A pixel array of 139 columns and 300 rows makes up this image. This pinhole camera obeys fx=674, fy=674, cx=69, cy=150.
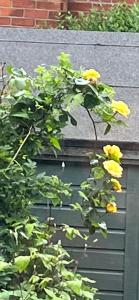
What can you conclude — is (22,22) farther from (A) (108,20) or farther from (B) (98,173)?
(B) (98,173)

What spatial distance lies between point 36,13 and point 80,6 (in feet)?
1.45

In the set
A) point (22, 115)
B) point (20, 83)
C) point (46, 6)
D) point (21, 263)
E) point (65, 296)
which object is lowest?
point (65, 296)

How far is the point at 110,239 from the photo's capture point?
14.6ft

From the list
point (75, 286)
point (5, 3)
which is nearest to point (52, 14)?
point (5, 3)

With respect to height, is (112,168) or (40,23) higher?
(40,23)

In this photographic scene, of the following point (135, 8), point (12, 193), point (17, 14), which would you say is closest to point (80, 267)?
point (12, 193)

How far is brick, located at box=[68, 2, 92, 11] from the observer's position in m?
6.17

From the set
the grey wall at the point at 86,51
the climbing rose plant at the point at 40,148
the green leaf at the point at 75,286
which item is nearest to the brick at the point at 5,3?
the grey wall at the point at 86,51

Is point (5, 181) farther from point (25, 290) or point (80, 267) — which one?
point (80, 267)

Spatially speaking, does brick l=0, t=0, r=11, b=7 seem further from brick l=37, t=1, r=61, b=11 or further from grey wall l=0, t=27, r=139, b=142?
grey wall l=0, t=27, r=139, b=142

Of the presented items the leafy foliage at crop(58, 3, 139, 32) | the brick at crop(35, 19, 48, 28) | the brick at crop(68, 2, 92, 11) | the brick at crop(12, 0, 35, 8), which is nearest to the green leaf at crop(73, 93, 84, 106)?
the leafy foliage at crop(58, 3, 139, 32)

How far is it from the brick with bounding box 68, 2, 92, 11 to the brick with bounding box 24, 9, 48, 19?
11.6 inches

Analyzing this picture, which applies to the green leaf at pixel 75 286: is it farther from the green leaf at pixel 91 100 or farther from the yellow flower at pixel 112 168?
the green leaf at pixel 91 100

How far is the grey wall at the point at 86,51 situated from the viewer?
15.5 ft
